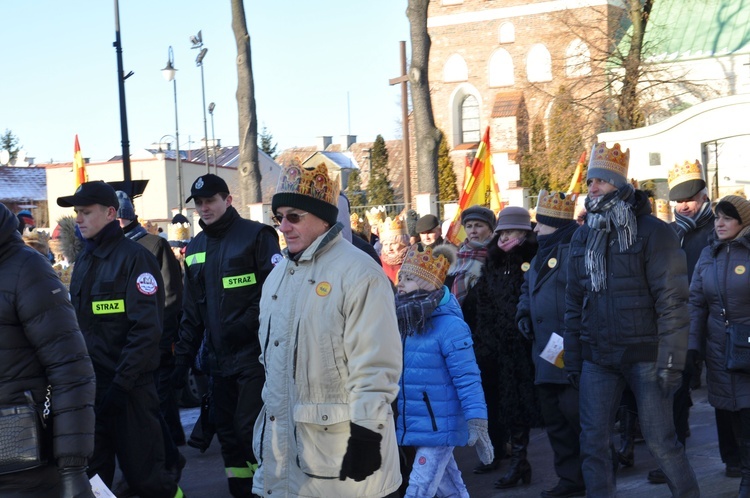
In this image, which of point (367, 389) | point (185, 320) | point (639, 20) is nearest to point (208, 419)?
point (185, 320)

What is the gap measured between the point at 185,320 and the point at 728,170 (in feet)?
112

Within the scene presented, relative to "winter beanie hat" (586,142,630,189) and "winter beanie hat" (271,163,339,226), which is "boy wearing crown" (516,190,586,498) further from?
"winter beanie hat" (271,163,339,226)

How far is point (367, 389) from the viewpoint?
3.94 m

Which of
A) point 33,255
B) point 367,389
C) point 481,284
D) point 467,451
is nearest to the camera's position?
point 367,389

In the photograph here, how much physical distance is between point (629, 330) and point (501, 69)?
49.8 m

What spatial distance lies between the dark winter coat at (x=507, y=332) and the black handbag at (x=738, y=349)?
1440mm

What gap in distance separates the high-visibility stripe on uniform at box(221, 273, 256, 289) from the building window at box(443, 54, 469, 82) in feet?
162

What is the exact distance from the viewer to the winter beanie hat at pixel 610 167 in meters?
6.36

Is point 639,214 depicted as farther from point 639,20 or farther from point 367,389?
point 639,20

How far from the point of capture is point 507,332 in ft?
25.6

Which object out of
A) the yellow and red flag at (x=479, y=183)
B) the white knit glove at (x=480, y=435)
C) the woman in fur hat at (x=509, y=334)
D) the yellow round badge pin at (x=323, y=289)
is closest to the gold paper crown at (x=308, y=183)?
the yellow round badge pin at (x=323, y=289)

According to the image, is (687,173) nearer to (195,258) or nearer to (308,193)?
(195,258)

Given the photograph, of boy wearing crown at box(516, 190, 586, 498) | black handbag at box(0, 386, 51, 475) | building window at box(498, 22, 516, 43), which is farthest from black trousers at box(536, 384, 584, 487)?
building window at box(498, 22, 516, 43)

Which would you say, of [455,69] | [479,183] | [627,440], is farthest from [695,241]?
[455,69]
